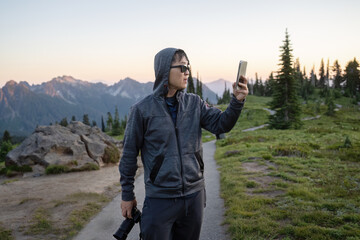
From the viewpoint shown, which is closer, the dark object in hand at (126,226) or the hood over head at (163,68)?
the hood over head at (163,68)

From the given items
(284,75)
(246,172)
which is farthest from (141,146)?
(284,75)

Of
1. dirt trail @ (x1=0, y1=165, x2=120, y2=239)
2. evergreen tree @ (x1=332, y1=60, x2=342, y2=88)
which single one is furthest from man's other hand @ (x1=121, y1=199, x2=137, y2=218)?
evergreen tree @ (x1=332, y1=60, x2=342, y2=88)

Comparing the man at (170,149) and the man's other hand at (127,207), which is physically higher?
the man at (170,149)

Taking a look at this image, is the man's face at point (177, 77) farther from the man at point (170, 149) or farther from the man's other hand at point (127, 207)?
the man's other hand at point (127, 207)

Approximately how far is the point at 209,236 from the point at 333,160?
846 centimetres

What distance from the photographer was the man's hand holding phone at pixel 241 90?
8.86 feet

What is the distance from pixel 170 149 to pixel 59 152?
49.2 ft

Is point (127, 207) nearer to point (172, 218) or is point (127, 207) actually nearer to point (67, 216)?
point (172, 218)

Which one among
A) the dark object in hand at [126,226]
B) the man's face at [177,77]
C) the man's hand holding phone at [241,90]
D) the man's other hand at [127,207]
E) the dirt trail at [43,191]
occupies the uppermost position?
the man's face at [177,77]

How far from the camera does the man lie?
2.77 metres

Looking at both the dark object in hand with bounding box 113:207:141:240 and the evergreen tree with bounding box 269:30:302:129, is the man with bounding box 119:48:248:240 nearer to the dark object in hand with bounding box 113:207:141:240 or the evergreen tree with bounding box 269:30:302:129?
the dark object in hand with bounding box 113:207:141:240

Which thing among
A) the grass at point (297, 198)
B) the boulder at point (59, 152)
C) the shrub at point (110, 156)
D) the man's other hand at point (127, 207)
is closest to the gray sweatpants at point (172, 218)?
the man's other hand at point (127, 207)

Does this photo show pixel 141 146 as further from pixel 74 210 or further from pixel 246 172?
pixel 246 172

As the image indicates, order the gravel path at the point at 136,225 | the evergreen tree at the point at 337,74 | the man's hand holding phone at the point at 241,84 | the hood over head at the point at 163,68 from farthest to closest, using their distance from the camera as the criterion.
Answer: the evergreen tree at the point at 337,74 < the gravel path at the point at 136,225 < the hood over head at the point at 163,68 < the man's hand holding phone at the point at 241,84
